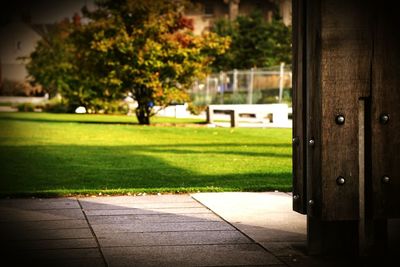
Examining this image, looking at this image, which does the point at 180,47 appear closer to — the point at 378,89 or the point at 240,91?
the point at 240,91

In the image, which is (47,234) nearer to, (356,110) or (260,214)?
→ (260,214)

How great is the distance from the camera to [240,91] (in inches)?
1578

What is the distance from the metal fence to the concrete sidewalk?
2643 centimetres

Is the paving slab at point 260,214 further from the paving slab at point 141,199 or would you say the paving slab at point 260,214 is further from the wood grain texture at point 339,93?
the wood grain texture at point 339,93

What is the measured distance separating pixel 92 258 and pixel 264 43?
4988cm

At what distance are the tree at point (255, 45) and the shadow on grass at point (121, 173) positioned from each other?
128ft

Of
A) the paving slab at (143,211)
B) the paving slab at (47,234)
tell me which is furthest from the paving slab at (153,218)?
the paving slab at (47,234)

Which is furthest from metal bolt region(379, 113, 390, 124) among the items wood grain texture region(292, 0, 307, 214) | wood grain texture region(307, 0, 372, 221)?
wood grain texture region(292, 0, 307, 214)

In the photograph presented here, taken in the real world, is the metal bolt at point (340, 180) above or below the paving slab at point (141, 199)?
above

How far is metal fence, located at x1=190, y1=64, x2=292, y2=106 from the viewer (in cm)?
3431

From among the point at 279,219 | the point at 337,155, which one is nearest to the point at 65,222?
the point at 279,219

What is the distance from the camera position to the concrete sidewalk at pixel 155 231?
4945 mm

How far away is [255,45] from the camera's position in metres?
54.7

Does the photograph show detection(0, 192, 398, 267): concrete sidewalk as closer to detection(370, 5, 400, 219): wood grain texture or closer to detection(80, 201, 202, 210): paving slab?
detection(80, 201, 202, 210): paving slab
